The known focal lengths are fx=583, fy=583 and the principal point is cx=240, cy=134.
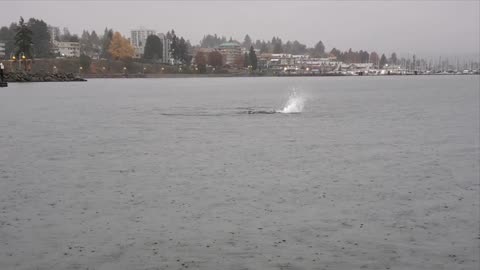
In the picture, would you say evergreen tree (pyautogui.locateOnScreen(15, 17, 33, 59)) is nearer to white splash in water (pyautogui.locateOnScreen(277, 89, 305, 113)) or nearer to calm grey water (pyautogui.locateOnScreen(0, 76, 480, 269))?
white splash in water (pyautogui.locateOnScreen(277, 89, 305, 113))

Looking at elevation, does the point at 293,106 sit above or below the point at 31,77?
below

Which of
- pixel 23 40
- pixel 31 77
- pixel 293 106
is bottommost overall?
pixel 293 106

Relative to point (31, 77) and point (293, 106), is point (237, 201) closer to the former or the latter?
point (293, 106)

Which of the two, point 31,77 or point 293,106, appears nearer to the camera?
point 293,106

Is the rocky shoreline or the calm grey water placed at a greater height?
the rocky shoreline

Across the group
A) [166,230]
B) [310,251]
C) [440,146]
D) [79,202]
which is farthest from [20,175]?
[440,146]

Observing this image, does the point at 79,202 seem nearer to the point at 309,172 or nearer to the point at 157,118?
the point at 309,172

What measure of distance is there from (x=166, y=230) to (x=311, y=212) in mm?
5293

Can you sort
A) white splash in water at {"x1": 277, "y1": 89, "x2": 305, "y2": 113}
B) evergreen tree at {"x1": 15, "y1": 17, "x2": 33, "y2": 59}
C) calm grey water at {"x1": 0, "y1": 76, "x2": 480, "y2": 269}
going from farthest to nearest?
evergreen tree at {"x1": 15, "y1": 17, "x2": 33, "y2": 59}, white splash in water at {"x1": 277, "y1": 89, "x2": 305, "y2": 113}, calm grey water at {"x1": 0, "y1": 76, "x2": 480, "y2": 269}

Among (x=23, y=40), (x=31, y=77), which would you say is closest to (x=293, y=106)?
(x=31, y=77)

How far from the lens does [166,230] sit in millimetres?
17734

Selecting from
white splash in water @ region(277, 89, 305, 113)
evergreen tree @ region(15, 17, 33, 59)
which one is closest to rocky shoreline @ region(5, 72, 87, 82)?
evergreen tree @ region(15, 17, 33, 59)

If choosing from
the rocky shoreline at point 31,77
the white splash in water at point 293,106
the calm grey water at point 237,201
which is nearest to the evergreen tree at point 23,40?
the rocky shoreline at point 31,77

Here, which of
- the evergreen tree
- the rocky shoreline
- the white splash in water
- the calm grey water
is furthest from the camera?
the evergreen tree
